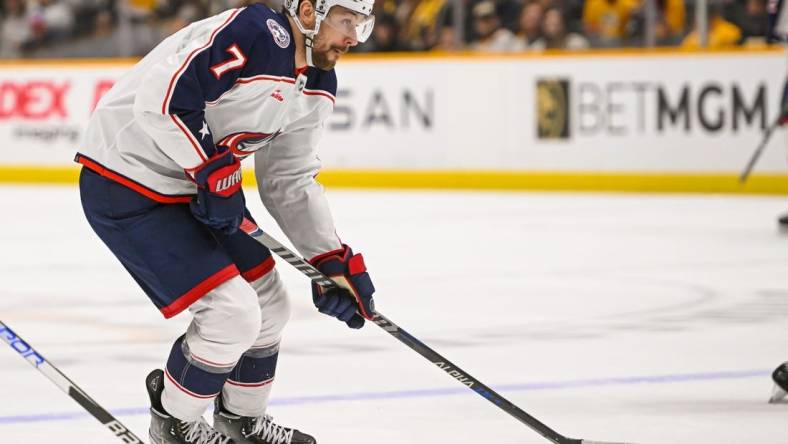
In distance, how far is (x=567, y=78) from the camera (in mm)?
9930

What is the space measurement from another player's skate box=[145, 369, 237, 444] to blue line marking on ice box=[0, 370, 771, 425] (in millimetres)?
472

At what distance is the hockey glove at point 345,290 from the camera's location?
3.12m

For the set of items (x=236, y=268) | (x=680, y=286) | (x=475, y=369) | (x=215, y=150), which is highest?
(x=215, y=150)

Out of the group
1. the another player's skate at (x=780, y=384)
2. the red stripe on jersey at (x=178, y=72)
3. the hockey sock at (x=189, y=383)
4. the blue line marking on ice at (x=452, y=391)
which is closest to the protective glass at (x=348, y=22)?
the red stripe on jersey at (x=178, y=72)

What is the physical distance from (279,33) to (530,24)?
7.26m

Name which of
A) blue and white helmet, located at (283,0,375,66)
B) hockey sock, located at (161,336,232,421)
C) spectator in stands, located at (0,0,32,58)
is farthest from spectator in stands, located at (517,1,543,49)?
hockey sock, located at (161,336,232,421)

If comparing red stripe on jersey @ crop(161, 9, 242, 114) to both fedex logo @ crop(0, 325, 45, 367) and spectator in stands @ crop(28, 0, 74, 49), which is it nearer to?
fedex logo @ crop(0, 325, 45, 367)

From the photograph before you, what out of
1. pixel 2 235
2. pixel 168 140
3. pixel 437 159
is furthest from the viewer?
pixel 437 159

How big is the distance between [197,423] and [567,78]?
721cm

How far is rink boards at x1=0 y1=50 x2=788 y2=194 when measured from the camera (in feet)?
31.0

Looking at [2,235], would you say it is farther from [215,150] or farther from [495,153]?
[215,150]

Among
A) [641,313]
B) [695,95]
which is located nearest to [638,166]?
[695,95]

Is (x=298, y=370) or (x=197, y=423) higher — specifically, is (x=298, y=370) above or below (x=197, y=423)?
below

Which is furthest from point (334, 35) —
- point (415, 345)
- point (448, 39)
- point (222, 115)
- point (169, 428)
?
point (448, 39)
